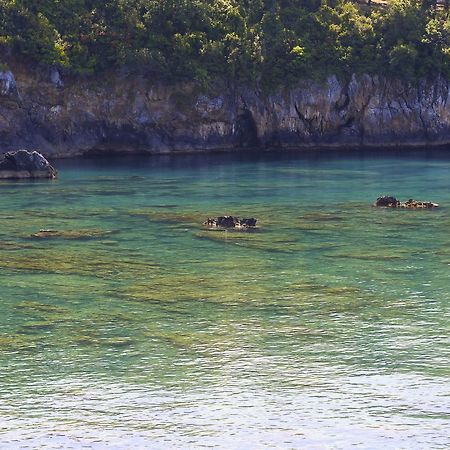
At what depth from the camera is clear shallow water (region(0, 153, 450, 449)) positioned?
20359 mm

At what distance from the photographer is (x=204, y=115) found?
329 ft

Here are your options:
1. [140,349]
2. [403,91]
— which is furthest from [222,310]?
[403,91]

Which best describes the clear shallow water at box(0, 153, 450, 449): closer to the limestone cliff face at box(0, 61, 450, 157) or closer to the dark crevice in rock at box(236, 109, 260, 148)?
the limestone cliff face at box(0, 61, 450, 157)

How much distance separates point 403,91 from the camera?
353 ft

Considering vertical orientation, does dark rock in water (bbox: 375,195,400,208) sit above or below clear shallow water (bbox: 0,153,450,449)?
above

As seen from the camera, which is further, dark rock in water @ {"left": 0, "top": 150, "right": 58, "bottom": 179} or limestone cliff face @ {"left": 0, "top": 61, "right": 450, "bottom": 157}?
limestone cliff face @ {"left": 0, "top": 61, "right": 450, "bottom": 157}

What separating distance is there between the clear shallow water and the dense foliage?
44.5 metres

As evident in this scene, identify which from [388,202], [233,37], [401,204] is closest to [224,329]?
[388,202]

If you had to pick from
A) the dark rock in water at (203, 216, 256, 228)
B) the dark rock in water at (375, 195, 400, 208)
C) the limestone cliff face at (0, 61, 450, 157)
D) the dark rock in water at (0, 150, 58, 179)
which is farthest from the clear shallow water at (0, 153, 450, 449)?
the limestone cliff face at (0, 61, 450, 157)

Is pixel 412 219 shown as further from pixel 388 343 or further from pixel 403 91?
pixel 403 91

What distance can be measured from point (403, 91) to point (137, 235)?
69169mm

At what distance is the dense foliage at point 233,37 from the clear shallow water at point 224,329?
44.5 meters

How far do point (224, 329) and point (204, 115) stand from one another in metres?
74.4

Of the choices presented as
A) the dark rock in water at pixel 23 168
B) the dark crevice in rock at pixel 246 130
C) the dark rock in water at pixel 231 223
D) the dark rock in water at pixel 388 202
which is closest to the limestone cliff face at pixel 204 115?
the dark crevice in rock at pixel 246 130
